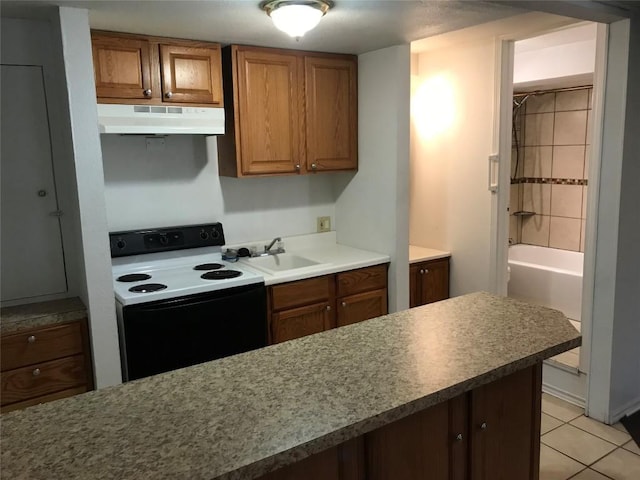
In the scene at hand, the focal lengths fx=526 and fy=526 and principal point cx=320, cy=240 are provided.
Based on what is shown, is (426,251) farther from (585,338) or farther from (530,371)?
(530,371)

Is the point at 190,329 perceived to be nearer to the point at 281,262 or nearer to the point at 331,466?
the point at 281,262

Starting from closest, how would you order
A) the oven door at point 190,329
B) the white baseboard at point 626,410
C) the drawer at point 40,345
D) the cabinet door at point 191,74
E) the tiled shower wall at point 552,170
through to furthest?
the drawer at point 40,345 < the oven door at point 190,329 < the cabinet door at point 191,74 < the white baseboard at point 626,410 < the tiled shower wall at point 552,170

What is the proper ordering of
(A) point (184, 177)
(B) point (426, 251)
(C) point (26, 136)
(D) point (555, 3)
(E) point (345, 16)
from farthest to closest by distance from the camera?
(B) point (426, 251)
(A) point (184, 177)
(C) point (26, 136)
(E) point (345, 16)
(D) point (555, 3)

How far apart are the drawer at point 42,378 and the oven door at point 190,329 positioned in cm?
21

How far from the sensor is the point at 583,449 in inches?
106

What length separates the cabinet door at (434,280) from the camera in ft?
12.4

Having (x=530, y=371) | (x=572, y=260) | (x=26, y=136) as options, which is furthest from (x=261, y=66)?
(x=572, y=260)

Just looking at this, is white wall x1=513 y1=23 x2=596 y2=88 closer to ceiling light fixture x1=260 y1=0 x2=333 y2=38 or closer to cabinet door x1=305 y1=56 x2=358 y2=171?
cabinet door x1=305 y1=56 x2=358 y2=171

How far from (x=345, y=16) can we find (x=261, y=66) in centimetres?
74

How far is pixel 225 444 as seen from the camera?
3.53 feet

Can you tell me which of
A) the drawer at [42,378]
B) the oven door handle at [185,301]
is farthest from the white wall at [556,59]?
the drawer at [42,378]

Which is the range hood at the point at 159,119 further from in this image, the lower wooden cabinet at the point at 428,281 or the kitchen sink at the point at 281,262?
the lower wooden cabinet at the point at 428,281

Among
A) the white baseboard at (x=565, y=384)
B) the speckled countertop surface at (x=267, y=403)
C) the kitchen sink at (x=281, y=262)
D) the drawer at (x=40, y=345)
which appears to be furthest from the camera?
the kitchen sink at (x=281, y=262)

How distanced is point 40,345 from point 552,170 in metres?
4.68
